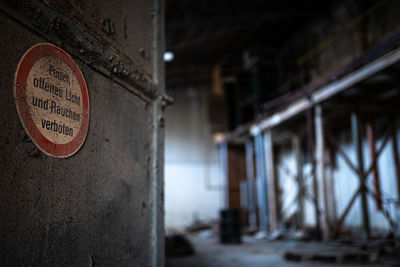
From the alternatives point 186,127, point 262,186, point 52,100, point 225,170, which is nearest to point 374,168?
point 262,186

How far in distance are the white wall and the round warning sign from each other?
20.2m

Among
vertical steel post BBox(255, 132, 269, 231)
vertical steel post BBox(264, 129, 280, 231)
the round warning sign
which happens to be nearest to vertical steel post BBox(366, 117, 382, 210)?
vertical steel post BBox(264, 129, 280, 231)

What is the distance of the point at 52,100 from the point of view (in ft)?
7.36

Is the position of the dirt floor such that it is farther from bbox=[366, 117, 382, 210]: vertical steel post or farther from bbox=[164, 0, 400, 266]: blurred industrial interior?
bbox=[366, 117, 382, 210]: vertical steel post

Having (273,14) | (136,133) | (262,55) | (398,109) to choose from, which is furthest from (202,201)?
(136,133)

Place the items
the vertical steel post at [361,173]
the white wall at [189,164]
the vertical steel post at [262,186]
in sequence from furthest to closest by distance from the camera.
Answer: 1. the white wall at [189,164]
2. the vertical steel post at [262,186]
3. the vertical steel post at [361,173]

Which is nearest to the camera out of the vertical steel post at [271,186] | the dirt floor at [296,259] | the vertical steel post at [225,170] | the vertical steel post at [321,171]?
the dirt floor at [296,259]

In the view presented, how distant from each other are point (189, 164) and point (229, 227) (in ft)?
38.1

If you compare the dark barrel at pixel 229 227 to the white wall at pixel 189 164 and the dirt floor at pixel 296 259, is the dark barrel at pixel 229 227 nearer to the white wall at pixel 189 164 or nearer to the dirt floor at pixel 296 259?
the dirt floor at pixel 296 259

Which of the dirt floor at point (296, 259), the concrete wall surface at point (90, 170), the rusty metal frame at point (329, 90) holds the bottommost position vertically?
the dirt floor at point (296, 259)

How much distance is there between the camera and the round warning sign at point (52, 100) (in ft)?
6.67

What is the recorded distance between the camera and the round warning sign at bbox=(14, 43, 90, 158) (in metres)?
2.03

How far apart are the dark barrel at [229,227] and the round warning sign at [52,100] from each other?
9.98m

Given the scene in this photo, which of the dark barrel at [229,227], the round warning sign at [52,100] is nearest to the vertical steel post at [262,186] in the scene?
the dark barrel at [229,227]
